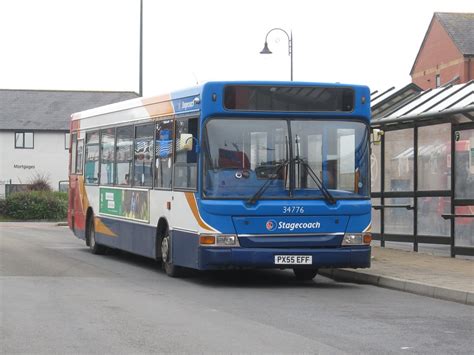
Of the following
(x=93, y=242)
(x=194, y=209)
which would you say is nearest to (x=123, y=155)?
(x=93, y=242)

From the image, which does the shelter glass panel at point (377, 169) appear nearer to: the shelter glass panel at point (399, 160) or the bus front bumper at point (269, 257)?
the shelter glass panel at point (399, 160)

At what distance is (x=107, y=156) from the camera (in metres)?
18.9

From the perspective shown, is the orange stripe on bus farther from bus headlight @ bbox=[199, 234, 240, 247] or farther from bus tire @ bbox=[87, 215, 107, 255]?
bus tire @ bbox=[87, 215, 107, 255]

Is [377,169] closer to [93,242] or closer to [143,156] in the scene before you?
[143,156]

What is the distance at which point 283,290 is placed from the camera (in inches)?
540

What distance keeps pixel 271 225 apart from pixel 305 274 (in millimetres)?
2029

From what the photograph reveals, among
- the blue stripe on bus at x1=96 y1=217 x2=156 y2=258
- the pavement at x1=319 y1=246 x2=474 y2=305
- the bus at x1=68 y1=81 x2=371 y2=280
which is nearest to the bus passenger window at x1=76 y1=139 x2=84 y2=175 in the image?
the blue stripe on bus at x1=96 y1=217 x2=156 y2=258

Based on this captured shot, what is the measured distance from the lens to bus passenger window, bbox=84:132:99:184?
65.1 ft

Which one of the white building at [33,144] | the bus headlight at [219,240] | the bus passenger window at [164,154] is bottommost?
the bus headlight at [219,240]

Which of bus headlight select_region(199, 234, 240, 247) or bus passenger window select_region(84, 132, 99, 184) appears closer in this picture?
bus headlight select_region(199, 234, 240, 247)

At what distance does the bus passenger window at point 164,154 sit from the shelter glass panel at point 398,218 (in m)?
6.01

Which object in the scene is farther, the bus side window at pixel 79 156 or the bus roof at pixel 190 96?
the bus side window at pixel 79 156

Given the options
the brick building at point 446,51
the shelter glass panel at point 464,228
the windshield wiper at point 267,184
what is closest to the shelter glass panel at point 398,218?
the shelter glass panel at point 464,228

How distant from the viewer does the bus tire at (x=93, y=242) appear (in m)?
20.3
